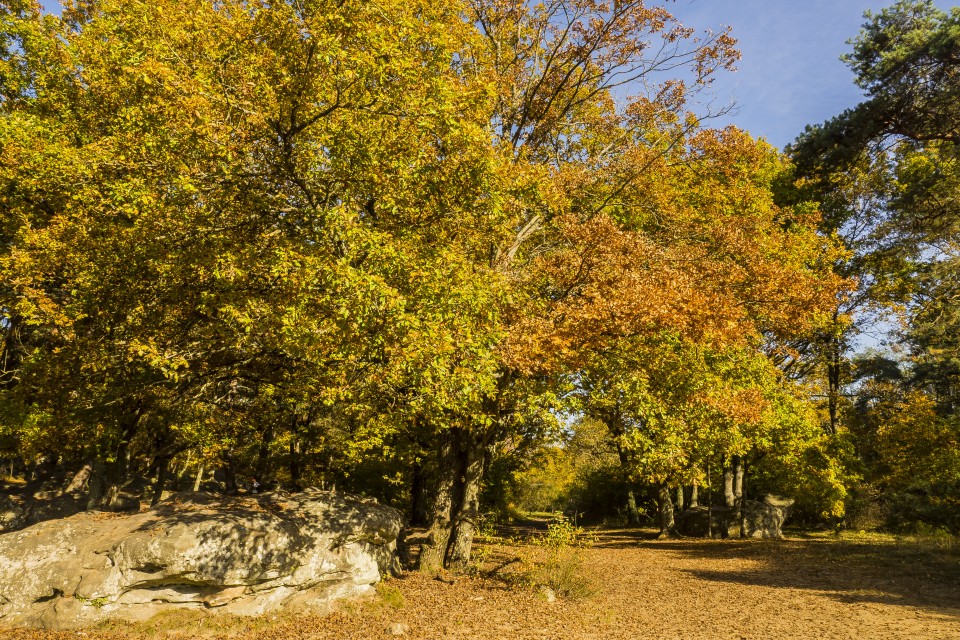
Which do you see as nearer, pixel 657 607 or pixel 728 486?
pixel 657 607

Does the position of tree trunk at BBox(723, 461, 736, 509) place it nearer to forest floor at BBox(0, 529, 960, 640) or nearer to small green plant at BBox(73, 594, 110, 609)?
forest floor at BBox(0, 529, 960, 640)

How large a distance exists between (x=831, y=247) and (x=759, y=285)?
29.5 ft

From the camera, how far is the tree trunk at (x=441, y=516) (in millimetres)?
13812

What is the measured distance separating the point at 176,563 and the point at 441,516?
6840 mm

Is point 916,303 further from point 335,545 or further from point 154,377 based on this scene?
point 154,377

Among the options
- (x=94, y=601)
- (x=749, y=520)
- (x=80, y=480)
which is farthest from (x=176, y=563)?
(x=749, y=520)

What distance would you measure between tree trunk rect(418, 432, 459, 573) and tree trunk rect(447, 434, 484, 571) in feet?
0.83

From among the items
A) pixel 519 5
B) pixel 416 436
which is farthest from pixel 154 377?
pixel 519 5

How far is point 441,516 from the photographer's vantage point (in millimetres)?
14352

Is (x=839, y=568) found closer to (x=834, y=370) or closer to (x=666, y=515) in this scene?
(x=666, y=515)

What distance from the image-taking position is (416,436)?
1902 cm

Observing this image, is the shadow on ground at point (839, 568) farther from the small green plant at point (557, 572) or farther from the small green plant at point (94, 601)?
the small green plant at point (94, 601)

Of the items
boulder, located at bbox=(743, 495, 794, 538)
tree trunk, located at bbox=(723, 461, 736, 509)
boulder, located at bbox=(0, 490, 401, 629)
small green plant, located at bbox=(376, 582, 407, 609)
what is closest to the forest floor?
small green plant, located at bbox=(376, 582, 407, 609)

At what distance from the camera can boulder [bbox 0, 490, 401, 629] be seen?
875 centimetres
